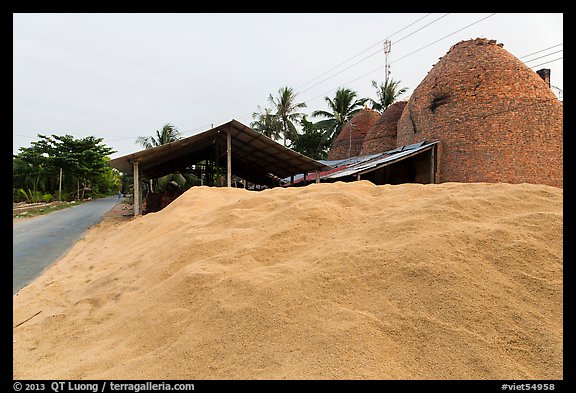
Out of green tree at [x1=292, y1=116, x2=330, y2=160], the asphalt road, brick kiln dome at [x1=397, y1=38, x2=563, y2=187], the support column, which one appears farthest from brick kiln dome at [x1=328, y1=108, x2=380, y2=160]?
the asphalt road

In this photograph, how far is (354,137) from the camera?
2198 centimetres

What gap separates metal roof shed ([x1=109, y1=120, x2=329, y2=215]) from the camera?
1022cm

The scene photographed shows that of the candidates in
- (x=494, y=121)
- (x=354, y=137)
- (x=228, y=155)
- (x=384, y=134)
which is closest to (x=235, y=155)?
(x=228, y=155)

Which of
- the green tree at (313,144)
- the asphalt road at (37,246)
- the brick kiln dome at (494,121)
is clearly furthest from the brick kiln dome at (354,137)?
the asphalt road at (37,246)

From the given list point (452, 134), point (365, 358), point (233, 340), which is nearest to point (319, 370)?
point (365, 358)

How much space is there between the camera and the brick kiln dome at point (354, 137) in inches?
854

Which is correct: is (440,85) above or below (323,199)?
above

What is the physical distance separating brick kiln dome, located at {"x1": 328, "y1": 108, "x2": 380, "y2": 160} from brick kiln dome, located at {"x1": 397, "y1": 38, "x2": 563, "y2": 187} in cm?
828

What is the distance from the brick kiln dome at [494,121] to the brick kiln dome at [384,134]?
4.62 metres

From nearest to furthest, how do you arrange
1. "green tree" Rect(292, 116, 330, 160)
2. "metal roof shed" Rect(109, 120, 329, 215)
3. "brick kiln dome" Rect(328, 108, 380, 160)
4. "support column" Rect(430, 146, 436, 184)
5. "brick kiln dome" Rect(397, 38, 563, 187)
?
"metal roof shed" Rect(109, 120, 329, 215) → "brick kiln dome" Rect(397, 38, 563, 187) → "support column" Rect(430, 146, 436, 184) → "brick kiln dome" Rect(328, 108, 380, 160) → "green tree" Rect(292, 116, 330, 160)

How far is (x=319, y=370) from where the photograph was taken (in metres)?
1.47

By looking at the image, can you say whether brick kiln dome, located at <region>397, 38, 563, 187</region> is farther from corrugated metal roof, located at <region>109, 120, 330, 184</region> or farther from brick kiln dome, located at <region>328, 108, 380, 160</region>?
brick kiln dome, located at <region>328, 108, 380, 160</region>

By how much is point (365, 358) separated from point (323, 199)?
2347 mm
